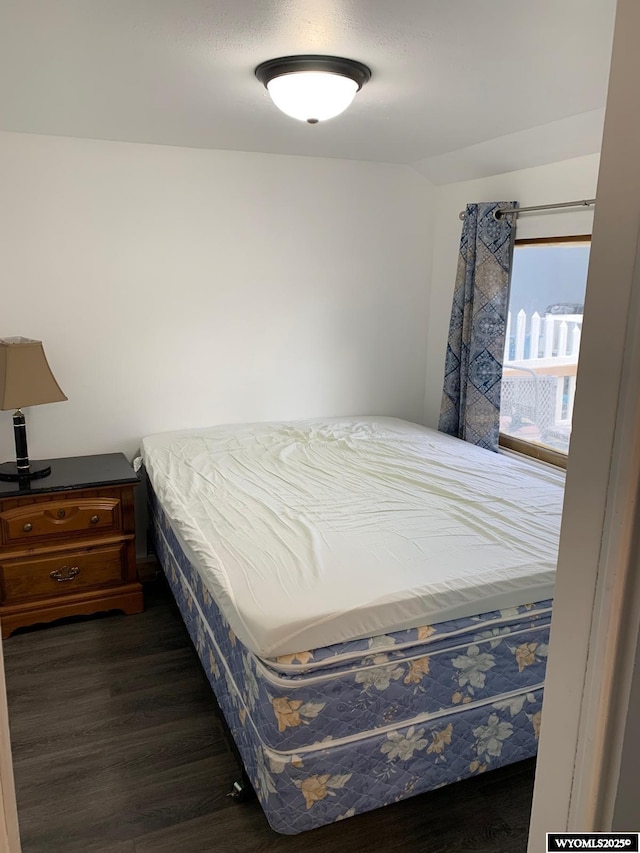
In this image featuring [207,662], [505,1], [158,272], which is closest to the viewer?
[505,1]

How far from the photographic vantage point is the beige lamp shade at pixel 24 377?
8.96 ft

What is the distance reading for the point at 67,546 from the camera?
2.86 metres

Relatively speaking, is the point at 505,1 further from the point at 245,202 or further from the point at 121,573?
the point at 121,573

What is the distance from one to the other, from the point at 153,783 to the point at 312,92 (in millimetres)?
2210

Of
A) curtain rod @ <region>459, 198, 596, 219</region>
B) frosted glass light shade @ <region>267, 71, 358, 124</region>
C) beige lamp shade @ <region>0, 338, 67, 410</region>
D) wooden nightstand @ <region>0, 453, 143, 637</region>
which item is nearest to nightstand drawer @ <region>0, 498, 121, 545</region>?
wooden nightstand @ <region>0, 453, 143, 637</region>

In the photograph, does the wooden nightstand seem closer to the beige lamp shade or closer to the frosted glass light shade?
the beige lamp shade

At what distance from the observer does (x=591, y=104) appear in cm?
239

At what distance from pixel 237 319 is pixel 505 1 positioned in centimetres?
219

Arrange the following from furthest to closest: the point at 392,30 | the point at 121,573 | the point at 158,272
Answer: the point at 158,272, the point at 121,573, the point at 392,30

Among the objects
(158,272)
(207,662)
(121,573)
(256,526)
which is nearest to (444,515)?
(256,526)

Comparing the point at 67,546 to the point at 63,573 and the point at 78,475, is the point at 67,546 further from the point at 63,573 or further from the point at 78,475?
the point at 78,475

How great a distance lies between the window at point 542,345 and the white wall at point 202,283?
72 cm

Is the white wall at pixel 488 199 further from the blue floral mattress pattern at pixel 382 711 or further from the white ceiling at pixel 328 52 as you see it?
the blue floral mattress pattern at pixel 382 711

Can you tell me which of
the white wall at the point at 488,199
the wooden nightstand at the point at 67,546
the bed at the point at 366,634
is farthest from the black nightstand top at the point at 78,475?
the white wall at the point at 488,199
